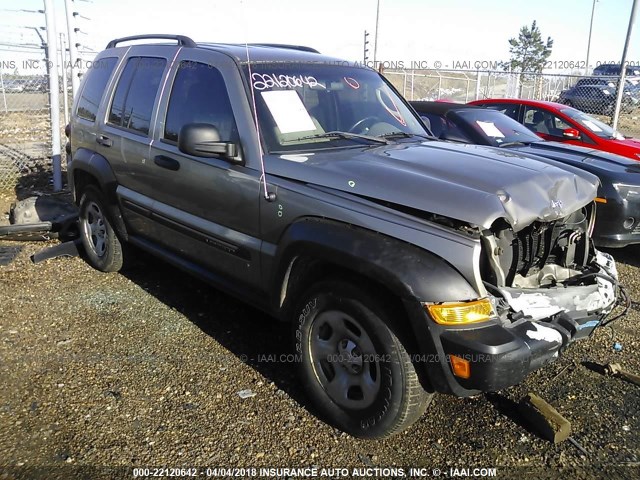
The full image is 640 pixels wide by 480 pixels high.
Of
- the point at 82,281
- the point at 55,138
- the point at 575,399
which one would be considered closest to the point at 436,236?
the point at 575,399

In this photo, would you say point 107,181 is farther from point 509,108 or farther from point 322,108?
point 509,108

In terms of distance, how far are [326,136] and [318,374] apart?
1486 millimetres

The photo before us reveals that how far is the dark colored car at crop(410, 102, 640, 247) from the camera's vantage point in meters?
5.44

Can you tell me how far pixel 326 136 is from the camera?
11.7 feet

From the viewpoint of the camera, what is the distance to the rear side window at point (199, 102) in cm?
357

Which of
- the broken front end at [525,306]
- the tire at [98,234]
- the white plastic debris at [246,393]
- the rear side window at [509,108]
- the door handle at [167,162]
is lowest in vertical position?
the white plastic debris at [246,393]

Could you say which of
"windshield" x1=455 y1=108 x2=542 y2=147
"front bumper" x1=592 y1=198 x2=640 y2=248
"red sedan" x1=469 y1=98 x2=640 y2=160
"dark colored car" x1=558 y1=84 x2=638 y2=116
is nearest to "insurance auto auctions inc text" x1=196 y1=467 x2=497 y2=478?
"front bumper" x1=592 y1=198 x2=640 y2=248

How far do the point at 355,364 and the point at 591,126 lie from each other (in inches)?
267

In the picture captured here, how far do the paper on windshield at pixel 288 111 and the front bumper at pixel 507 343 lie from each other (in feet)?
5.23

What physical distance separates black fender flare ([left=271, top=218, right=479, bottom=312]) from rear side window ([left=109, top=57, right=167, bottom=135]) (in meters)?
1.98

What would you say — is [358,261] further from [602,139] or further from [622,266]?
[602,139]

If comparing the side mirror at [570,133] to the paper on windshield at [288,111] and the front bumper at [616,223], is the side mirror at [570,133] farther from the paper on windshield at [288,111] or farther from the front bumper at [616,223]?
the paper on windshield at [288,111]

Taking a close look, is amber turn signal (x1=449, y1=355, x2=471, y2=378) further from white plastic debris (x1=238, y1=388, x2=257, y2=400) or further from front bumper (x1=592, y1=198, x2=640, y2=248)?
front bumper (x1=592, y1=198, x2=640, y2=248)

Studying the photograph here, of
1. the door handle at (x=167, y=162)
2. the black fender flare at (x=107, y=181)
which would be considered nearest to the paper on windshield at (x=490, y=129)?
the door handle at (x=167, y=162)
